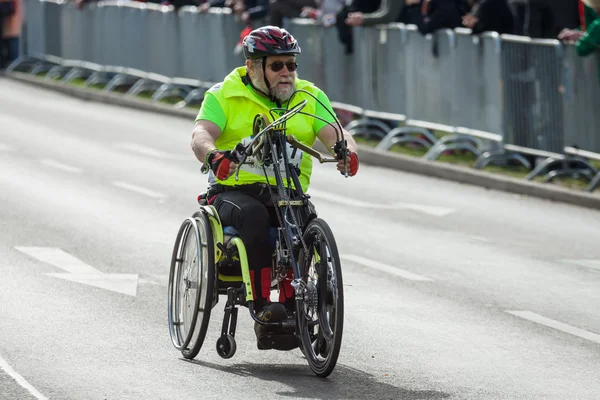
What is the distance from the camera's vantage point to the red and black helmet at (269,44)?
8609 millimetres

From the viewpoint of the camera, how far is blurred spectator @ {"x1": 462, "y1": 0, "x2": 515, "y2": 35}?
17875mm

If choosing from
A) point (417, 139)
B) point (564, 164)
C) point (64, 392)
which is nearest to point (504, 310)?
point (64, 392)

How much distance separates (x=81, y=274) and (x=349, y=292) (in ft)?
6.29

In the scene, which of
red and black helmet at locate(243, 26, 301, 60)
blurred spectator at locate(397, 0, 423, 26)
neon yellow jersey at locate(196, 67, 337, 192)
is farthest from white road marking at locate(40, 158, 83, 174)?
red and black helmet at locate(243, 26, 301, 60)

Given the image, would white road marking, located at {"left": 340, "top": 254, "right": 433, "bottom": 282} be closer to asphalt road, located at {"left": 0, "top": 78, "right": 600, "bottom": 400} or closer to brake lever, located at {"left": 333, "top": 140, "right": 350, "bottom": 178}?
asphalt road, located at {"left": 0, "top": 78, "right": 600, "bottom": 400}

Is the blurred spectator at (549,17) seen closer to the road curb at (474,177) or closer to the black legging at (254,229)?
the road curb at (474,177)

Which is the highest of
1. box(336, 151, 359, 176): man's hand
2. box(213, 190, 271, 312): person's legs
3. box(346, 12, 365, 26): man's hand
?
box(336, 151, 359, 176): man's hand

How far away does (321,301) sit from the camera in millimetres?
8188

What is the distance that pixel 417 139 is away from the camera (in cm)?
2017

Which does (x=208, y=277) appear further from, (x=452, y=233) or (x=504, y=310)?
(x=452, y=233)

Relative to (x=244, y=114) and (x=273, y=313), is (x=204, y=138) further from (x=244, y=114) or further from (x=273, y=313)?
(x=273, y=313)

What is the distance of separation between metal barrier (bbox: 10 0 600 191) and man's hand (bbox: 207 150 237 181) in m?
8.47

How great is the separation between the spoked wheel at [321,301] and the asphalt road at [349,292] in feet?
0.51

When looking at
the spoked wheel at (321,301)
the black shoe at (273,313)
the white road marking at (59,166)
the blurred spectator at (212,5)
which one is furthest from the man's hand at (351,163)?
the blurred spectator at (212,5)
